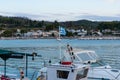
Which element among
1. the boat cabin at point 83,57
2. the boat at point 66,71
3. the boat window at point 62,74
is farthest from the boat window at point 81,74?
the boat cabin at point 83,57

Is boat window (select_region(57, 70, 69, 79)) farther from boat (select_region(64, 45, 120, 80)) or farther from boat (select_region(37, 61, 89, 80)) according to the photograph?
boat (select_region(64, 45, 120, 80))

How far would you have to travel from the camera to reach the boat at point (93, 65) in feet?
93.5

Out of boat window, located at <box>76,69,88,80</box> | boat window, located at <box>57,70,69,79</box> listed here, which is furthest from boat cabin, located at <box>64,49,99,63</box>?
boat window, located at <box>57,70,69,79</box>

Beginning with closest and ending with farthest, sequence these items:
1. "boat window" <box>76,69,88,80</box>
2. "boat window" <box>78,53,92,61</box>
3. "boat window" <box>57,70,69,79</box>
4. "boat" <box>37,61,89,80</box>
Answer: "boat" <box>37,61,89,80</box>
"boat window" <box>57,70,69,79</box>
"boat window" <box>76,69,88,80</box>
"boat window" <box>78,53,92,61</box>

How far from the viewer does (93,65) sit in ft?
101

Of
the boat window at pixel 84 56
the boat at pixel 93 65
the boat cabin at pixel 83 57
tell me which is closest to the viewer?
the boat at pixel 93 65

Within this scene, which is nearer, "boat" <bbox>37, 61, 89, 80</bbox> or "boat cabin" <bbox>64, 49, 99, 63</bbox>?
"boat" <bbox>37, 61, 89, 80</bbox>

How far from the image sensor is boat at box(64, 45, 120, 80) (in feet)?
93.5

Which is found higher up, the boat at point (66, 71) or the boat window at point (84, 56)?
the boat at point (66, 71)

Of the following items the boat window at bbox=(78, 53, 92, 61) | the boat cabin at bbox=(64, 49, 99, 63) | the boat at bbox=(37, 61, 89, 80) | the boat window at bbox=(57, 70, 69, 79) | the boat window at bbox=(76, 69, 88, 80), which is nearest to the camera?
the boat at bbox=(37, 61, 89, 80)

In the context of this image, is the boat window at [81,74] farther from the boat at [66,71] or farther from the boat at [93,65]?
the boat at [93,65]

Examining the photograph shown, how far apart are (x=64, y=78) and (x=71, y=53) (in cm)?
734

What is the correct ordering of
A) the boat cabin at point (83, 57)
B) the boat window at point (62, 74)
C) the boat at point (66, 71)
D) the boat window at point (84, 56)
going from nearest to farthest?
the boat at point (66, 71) → the boat window at point (62, 74) → the boat cabin at point (83, 57) → the boat window at point (84, 56)

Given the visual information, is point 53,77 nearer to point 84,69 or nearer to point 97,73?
point 84,69
